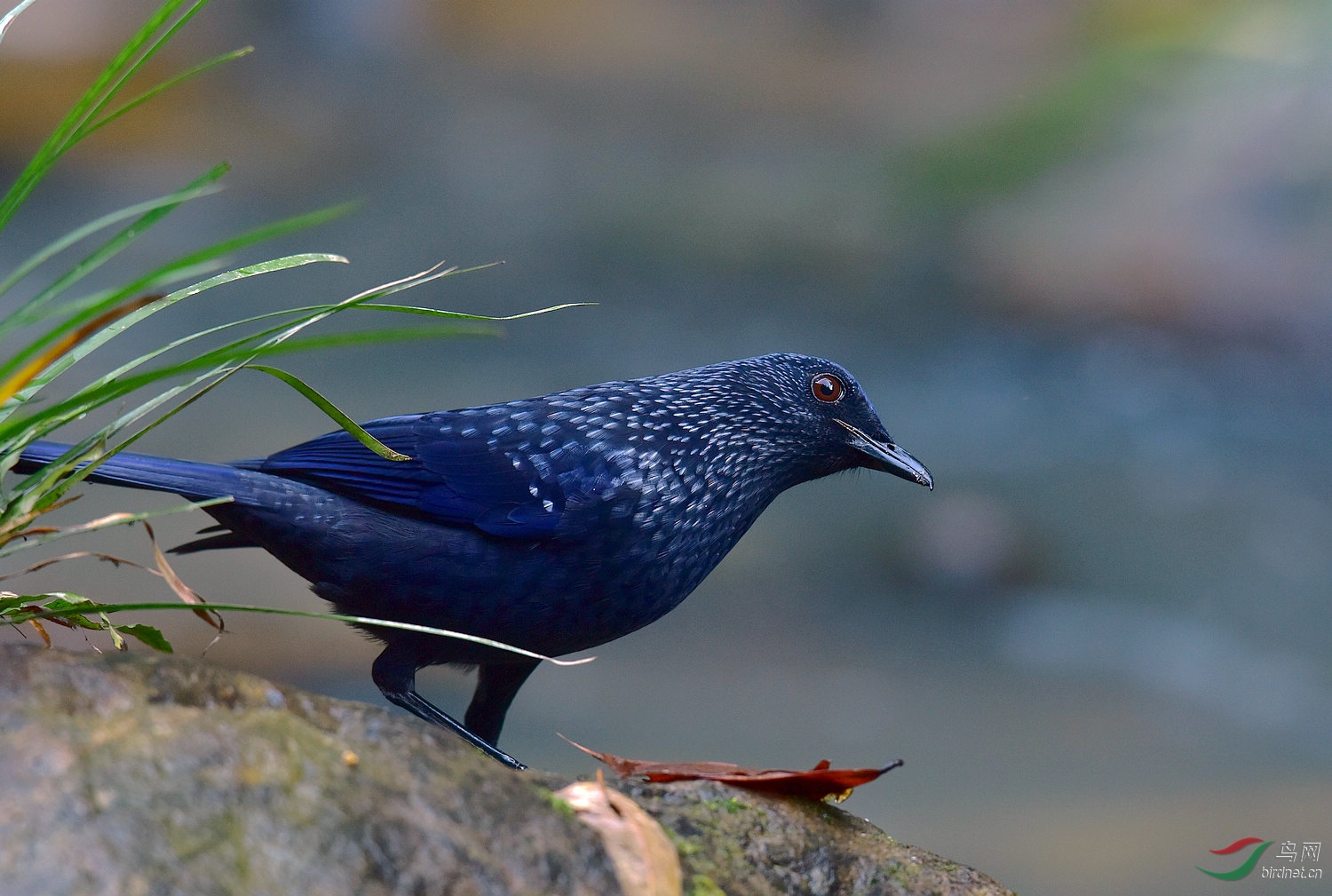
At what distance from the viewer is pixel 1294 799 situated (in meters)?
8.14

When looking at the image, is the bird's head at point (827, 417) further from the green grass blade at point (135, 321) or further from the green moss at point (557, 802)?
the green moss at point (557, 802)

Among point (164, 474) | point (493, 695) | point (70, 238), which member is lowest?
point (493, 695)

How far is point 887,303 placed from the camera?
37.9 feet

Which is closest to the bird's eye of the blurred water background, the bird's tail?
the bird's tail

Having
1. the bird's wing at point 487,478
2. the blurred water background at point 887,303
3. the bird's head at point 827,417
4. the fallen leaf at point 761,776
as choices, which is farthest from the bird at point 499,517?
the blurred water background at point 887,303

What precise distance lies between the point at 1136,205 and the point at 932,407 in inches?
118

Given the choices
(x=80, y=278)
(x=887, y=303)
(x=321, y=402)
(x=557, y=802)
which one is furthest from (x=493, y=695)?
(x=887, y=303)

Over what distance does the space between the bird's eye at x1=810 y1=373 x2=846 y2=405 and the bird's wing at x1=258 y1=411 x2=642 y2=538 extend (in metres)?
0.64

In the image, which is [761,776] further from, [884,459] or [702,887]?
[884,459]

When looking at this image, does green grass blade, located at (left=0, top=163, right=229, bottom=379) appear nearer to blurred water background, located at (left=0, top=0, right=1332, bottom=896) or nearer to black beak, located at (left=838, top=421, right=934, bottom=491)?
black beak, located at (left=838, top=421, right=934, bottom=491)

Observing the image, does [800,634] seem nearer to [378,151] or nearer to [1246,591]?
[1246,591]

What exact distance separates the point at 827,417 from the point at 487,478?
36.9 inches

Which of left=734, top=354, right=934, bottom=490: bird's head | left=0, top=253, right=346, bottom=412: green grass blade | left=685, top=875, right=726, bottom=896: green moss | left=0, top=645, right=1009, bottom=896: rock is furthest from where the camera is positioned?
left=734, top=354, right=934, bottom=490: bird's head

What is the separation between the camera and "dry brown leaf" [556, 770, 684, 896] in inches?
62.9
